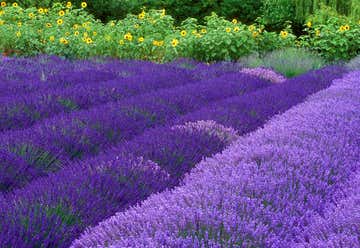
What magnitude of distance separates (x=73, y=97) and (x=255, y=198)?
3576 mm

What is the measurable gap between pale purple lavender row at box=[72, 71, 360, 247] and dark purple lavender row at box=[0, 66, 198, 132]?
2145mm

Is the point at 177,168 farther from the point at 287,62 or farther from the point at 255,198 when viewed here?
the point at 287,62

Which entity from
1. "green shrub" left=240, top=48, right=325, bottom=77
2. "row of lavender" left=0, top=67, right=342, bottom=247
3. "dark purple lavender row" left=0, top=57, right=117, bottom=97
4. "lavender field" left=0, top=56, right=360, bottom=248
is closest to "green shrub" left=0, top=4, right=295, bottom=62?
"green shrub" left=240, top=48, right=325, bottom=77

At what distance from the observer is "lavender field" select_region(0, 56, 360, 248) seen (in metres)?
2.68

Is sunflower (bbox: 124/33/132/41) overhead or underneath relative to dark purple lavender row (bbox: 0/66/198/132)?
underneath

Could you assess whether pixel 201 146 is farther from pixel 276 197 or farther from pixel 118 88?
pixel 118 88

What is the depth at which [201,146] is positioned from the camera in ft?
14.6

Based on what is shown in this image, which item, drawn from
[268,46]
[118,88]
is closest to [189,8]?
[268,46]

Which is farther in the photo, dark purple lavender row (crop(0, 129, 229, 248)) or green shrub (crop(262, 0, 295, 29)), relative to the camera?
green shrub (crop(262, 0, 295, 29))

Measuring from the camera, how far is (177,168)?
399 cm

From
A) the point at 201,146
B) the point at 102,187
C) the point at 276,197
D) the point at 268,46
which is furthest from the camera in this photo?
the point at 268,46

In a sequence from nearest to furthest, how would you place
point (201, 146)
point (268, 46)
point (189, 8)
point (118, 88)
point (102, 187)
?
1. point (102, 187)
2. point (201, 146)
3. point (118, 88)
4. point (268, 46)
5. point (189, 8)

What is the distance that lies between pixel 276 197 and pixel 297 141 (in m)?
1.16

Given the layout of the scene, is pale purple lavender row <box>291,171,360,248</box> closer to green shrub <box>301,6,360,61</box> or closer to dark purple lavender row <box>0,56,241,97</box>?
dark purple lavender row <box>0,56,241,97</box>
